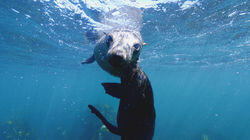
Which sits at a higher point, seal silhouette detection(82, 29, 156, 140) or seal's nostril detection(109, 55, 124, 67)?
seal's nostril detection(109, 55, 124, 67)

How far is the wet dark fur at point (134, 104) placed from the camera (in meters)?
1.36

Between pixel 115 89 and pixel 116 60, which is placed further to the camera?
pixel 115 89

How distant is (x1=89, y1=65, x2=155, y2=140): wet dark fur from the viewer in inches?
53.4

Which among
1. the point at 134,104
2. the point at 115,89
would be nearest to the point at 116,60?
the point at 115,89

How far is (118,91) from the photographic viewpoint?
143 centimetres

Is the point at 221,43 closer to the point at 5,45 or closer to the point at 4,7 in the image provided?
the point at 4,7

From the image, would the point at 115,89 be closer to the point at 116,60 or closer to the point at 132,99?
the point at 132,99

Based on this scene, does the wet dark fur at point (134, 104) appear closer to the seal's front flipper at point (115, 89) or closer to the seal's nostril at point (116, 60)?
the seal's front flipper at point (115, 89)

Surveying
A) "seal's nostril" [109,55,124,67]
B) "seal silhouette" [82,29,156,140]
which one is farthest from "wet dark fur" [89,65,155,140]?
"seal's nostril" [109,55,124,67]

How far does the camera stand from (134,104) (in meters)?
1.35

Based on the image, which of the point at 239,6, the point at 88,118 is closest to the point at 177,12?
the point at 239,6

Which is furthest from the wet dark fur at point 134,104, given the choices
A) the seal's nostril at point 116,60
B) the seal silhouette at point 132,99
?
the seal's nostril at point 116,60

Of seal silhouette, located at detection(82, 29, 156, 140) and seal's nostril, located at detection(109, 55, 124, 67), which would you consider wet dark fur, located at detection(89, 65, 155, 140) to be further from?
seal's nostril, located at detection(109, 55, 124, 67)

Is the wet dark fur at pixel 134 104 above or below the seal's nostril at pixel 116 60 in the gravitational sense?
below
